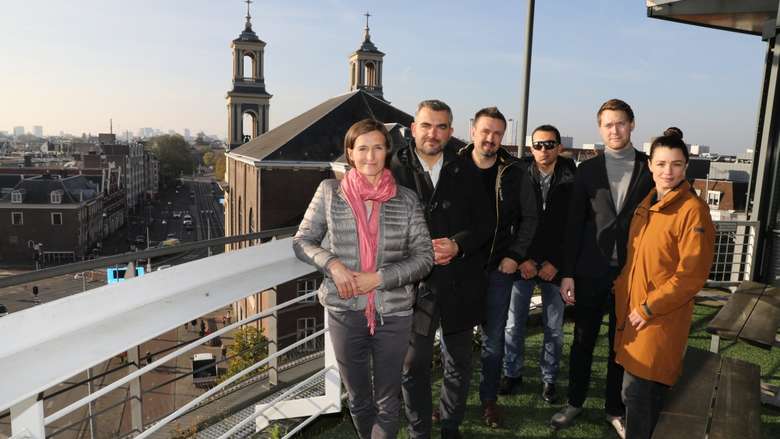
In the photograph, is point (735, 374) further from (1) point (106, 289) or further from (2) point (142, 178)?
(2) point (142, 178)

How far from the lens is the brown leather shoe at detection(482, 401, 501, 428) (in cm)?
328

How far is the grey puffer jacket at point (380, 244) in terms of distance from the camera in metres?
2.34

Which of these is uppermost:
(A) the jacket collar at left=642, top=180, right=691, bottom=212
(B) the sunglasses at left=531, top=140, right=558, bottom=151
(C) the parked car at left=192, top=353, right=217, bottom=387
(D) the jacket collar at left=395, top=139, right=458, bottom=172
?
(B) the sunglasses at left=531, top=140, right=558, bottom=151

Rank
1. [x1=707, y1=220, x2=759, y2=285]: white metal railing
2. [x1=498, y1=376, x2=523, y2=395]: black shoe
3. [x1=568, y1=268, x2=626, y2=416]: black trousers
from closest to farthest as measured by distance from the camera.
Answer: [x1=568, y1=268, x2=626, y2=416]: black trousers → [x1=498, y1=376, x2=523, y2=395]: black shoe → [x1=707, y1=220, x2=759, y2=285]: white metal railing

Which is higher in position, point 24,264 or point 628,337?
point 628,337

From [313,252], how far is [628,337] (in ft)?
5.74

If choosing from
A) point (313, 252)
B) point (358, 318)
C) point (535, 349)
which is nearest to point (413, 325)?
point (358, 318)

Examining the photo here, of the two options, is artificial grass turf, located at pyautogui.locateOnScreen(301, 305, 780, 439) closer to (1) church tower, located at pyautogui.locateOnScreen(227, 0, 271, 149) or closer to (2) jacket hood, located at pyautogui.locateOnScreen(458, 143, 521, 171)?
(2) jacket hood, located at pyautogui.locateOnScreen(458, 143, 521, 171)

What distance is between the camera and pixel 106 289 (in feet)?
6.17

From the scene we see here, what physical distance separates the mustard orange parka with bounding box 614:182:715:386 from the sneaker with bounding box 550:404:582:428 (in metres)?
0.73

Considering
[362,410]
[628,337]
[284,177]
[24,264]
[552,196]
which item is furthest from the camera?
[24,264]

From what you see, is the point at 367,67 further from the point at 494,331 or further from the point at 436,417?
the point at 436,417

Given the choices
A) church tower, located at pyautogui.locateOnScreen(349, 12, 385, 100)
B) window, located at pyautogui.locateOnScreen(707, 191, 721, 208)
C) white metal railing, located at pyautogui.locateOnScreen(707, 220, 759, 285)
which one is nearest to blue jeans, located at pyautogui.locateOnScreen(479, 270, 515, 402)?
white metal railing, located at pyautogui.locateOnScreen(707, 220, 759, 285)

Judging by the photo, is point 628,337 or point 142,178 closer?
point 628,337
